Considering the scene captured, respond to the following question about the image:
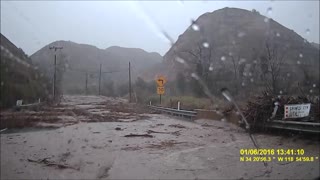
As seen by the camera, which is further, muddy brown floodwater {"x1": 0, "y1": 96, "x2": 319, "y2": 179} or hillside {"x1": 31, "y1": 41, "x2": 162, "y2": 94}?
hillside {"x1": 31, "y1": 41, "x2": 162, "y2": 94}

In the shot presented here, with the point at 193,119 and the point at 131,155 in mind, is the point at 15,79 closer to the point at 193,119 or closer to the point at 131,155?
the point at 131,155

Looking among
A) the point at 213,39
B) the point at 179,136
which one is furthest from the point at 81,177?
the point at 213,39

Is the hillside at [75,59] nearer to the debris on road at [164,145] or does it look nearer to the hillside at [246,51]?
the debris on road at [164,145]

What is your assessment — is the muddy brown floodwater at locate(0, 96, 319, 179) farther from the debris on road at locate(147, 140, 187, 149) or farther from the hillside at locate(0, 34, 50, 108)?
the hillside at locate(0, 34, 50, 108)

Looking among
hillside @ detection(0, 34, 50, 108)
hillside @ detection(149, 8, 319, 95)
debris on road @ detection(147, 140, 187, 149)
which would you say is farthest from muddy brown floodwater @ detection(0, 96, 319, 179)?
hillside @ detection(149, 8, 319, 95)

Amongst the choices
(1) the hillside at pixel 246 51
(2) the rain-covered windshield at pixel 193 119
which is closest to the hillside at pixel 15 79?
(2) the rain-covered windshield at pixel 193 119

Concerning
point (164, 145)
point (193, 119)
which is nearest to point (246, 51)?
point (193, 119)

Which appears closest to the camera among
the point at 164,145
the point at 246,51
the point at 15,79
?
the point at 15,79

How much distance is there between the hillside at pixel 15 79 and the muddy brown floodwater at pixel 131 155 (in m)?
0.84

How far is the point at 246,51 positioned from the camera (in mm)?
17594

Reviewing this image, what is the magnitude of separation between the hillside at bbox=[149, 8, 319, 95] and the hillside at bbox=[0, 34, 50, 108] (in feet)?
32.2

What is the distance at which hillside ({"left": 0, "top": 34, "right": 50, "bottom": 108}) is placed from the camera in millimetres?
4746

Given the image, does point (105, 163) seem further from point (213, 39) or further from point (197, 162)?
point (213, 39)

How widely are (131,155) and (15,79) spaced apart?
358cm
